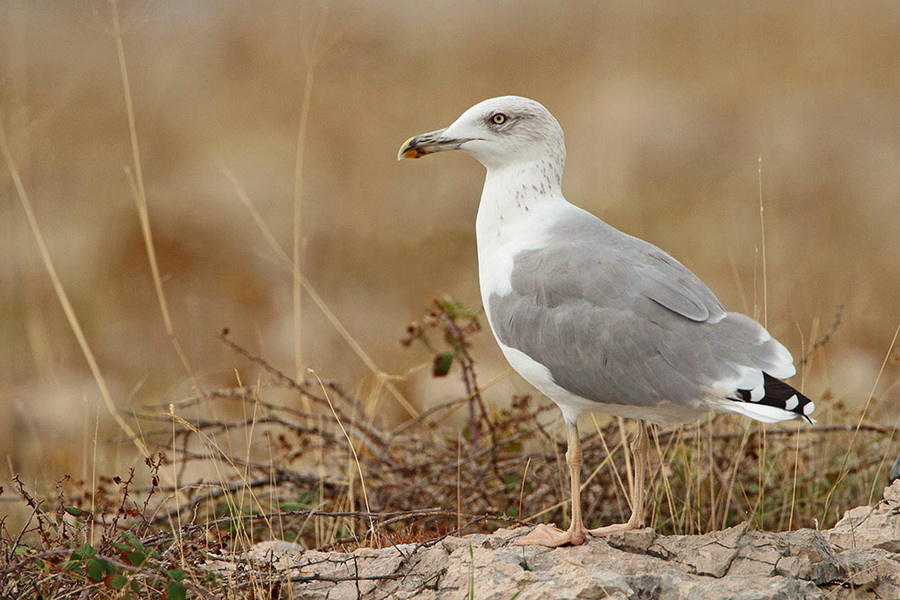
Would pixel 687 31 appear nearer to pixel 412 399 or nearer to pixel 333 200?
pixel 333 200

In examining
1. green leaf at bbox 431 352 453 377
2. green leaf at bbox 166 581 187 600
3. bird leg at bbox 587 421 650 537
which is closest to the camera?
green leaf at bbox 166 581 187 600

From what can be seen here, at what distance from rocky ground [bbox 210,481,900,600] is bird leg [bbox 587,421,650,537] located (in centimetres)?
11

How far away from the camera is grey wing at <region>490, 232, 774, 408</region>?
Answer: 12.0 feet

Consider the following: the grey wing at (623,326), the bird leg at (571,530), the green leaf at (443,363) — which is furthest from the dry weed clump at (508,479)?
the grey wing at (623,326)

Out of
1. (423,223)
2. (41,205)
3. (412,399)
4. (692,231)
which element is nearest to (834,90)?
(692,231)

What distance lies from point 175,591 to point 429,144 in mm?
1954

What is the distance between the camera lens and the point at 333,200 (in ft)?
42.3

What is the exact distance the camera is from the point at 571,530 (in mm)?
3832

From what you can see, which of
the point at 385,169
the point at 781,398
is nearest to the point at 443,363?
the point at 781,398

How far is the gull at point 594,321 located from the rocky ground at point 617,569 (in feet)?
0.64

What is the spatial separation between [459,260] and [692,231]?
8.12ft

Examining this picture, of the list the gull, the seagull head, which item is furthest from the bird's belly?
the seagull head

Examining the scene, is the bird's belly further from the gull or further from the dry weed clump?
the dry weed clump

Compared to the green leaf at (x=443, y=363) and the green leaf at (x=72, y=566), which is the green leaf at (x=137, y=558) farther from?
the green leaf at (x=443, y=363)
